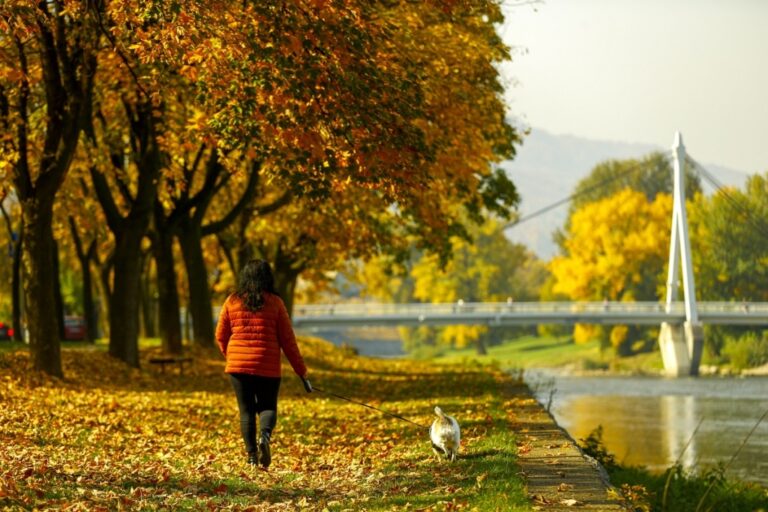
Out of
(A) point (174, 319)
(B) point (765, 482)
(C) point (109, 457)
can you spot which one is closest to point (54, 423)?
(C) point (109, 457)

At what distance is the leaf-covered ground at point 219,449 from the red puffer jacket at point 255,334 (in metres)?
0.87

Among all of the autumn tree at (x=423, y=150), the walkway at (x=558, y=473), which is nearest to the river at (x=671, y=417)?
the walkway at (x=558, y=473)

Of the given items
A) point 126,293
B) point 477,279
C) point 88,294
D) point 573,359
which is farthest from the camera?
point 477,279

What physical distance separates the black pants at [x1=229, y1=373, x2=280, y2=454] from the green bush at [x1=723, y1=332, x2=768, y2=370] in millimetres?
61892

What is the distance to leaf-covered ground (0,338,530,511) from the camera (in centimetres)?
933

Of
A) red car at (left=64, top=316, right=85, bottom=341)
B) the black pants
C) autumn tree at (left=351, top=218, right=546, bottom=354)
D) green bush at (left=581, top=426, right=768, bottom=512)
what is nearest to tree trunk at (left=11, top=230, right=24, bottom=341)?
red car at (left=64, top=316, right=85, bottom=341)

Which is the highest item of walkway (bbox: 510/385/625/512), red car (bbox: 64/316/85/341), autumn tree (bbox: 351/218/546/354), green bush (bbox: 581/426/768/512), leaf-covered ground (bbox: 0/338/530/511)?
autumn tree (bbox: 351/218/546/354)

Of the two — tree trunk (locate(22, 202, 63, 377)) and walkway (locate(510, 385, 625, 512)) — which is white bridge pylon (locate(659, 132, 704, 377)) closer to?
tree trunk (locate(22, 202, 63, 377))

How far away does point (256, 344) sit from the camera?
11.1 meters

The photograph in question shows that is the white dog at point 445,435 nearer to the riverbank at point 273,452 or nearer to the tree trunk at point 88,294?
the riverbank at point 273,452

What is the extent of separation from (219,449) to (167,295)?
1588 centimetres

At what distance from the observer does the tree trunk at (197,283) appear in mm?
29328

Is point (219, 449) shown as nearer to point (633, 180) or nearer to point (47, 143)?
point (47, 143)

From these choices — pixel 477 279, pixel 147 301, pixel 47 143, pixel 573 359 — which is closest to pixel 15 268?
pixel 147 301
